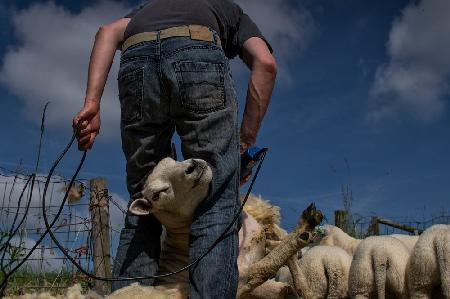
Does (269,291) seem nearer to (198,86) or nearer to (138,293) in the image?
(138,293)

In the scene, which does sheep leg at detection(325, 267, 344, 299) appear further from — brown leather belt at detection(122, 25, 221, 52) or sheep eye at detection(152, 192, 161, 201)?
brown leather belt at detection(122, 25, 221, 52)

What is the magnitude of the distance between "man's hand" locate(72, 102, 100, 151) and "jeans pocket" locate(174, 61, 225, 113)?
0.48 metres

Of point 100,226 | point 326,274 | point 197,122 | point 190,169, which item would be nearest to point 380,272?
point 326,274

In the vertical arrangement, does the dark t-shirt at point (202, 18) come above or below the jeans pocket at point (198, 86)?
above

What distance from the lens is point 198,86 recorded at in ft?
8.78

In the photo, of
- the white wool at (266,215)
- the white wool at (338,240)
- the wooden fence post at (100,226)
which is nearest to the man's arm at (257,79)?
the white wool at (266,215)

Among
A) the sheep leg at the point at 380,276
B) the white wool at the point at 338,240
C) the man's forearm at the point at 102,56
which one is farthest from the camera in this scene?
the white wool at the point at 338,240

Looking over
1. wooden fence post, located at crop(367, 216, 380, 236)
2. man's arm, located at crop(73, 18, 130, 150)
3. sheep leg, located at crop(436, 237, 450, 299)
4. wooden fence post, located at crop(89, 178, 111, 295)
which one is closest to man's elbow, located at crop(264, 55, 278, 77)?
man's arm, located at crop(73, 18, 130, 150)

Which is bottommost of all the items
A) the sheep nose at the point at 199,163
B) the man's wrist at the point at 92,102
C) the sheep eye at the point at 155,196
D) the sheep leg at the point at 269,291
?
the sheep leg at the point at 269,291

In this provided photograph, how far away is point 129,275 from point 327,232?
4885 millimetres

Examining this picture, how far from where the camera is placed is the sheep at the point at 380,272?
5.51 metres

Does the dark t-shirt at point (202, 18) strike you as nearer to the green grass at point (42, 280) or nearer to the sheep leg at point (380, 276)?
the sheep leg at point (380, 276)

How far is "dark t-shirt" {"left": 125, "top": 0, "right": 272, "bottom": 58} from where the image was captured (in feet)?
9.43

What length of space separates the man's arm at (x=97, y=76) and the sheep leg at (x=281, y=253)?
1560 mm
